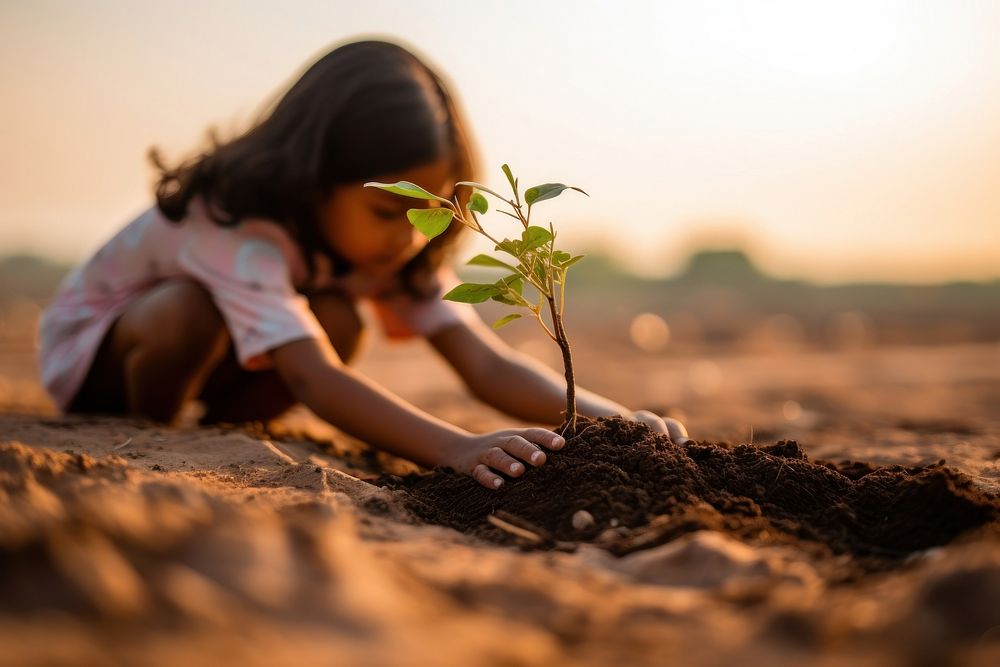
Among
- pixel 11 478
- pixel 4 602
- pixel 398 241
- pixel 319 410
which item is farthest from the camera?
pixel 398 241

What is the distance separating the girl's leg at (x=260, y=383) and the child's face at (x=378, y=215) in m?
0.35

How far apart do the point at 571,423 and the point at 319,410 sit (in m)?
0.76

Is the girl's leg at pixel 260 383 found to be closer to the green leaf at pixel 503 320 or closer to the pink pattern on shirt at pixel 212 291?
the pink pattern on shirt at pixel 212 291

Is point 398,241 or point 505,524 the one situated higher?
point 398,241

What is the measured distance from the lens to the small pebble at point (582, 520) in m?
1.43

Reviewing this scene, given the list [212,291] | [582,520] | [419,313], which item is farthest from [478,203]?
[419,313]

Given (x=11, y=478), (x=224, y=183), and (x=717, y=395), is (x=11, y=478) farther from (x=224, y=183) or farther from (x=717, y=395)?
(x=717, y=395)

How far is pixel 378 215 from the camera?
2439 mm

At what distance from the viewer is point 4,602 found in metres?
0.80

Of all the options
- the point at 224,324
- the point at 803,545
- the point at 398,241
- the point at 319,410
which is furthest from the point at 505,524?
the point at 224,324

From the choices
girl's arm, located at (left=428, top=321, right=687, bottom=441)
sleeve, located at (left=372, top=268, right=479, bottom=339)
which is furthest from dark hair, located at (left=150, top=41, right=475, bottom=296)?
girl's arm, located at (left=428, top=321, right=687, bottom=441)

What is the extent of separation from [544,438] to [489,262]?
42cm

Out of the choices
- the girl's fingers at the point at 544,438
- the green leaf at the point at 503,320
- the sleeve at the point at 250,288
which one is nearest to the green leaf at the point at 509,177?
the green leaf at the point at 503,320

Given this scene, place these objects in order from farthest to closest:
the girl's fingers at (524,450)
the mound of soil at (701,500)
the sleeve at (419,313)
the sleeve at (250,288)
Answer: the sleeve at (419,313), the sleeve at (250,288), the girl's fingers at (524,450), the mound of soil at (701,500)
